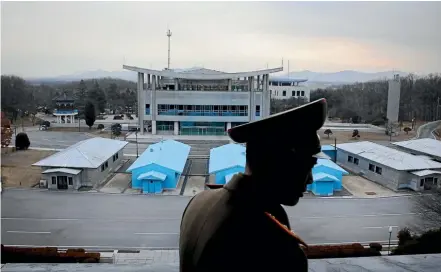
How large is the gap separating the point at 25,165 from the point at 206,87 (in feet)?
27.0

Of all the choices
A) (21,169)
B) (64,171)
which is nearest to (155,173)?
(64,171)

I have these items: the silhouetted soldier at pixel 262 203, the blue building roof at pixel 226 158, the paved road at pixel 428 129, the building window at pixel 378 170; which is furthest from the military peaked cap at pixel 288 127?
the paved road at pixel 428 129

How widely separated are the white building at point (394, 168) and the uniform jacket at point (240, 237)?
7.96 metres

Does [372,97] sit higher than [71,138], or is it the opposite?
[372,97]

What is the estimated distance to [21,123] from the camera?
18016 millimetres

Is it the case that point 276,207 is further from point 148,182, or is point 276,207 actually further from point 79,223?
point 148,182

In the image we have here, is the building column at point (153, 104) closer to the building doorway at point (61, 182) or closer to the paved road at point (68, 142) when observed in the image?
the paved road at point (68, 142)

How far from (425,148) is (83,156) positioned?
905cm

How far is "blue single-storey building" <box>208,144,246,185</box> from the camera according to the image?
784 cm

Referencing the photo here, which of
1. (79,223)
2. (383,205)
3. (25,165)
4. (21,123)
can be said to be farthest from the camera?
(21,123)

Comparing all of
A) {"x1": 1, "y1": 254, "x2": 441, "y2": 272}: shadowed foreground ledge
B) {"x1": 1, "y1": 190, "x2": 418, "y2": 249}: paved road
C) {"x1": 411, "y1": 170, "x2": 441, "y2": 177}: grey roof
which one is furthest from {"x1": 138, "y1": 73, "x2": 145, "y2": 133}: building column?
{"x1": 1, "y1": 254, "x2": 441, "y2": 272}: shadowed foreground ledge

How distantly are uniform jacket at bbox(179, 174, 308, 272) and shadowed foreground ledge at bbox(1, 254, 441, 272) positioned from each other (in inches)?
71.3

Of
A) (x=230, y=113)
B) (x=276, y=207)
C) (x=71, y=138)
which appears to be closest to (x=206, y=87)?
(x=230, y=113)

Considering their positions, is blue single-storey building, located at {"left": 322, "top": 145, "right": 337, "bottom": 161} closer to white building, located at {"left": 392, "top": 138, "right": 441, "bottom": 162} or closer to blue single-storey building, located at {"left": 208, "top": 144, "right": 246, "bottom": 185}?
white building, located at {"left": 392, "top": 138, "right": 441, "bottom": 162}
